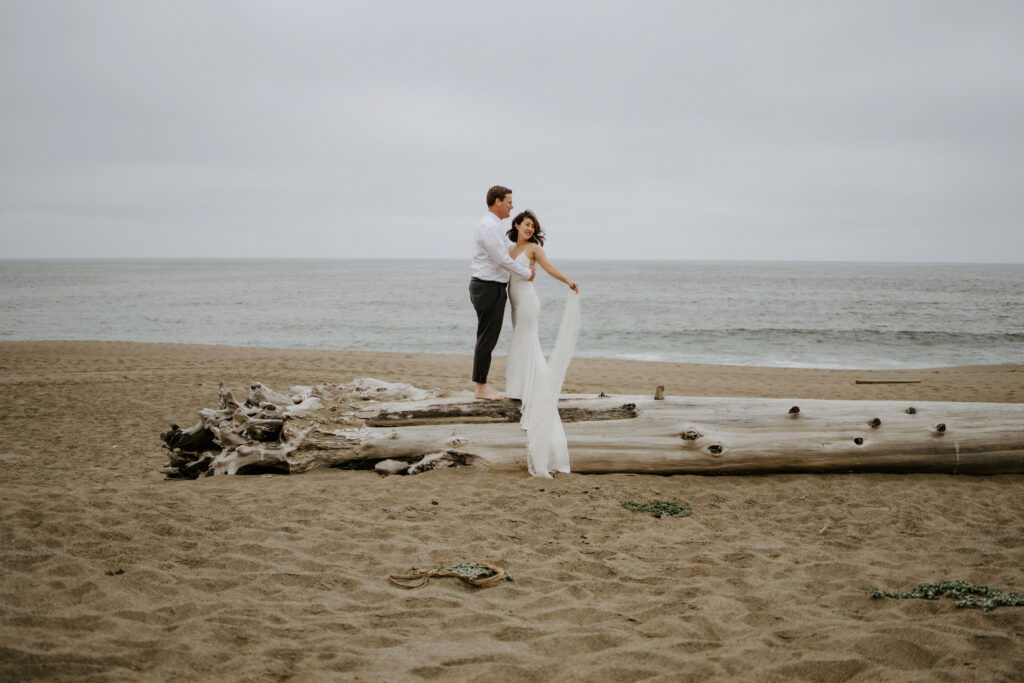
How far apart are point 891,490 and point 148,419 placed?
34.7ft

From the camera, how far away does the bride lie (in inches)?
258

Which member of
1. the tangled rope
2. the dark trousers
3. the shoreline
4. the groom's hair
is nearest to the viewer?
the tangled rope

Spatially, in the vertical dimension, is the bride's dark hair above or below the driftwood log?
above

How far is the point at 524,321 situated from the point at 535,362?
48 centimetres

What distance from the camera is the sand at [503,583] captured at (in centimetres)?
325

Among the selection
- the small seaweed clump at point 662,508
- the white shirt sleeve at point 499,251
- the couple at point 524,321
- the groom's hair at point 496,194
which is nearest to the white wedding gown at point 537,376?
the couple at point 524,321

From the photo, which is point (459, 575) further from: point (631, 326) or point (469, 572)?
point (631, 326)

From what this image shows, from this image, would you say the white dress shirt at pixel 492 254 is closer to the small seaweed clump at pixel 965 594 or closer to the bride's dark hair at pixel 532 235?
the bride's dark hair at pixel 532 235

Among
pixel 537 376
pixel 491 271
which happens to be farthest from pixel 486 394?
pixel 491 271

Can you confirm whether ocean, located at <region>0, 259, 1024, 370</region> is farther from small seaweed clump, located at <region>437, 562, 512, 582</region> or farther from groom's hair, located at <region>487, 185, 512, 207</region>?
small seaweed clump, located at <region>437, 562, 512, 582</region>

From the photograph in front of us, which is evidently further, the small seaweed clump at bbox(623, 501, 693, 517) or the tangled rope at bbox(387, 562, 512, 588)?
the small seaweed clump at bbox(623, 501, 693, 517)

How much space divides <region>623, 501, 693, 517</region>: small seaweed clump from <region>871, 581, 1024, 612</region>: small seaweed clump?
5.88 feet

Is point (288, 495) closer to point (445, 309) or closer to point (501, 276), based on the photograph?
point (501, 276)

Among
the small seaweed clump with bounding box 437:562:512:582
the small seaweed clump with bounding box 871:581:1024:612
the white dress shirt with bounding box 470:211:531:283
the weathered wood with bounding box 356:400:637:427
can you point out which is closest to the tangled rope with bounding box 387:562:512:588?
the small seaweed clump with bounding box 437:562:512:582
